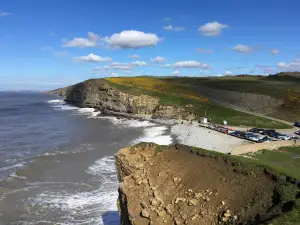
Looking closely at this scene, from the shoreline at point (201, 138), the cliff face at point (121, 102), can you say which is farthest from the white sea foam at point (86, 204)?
the cliff face at point (121, 102)

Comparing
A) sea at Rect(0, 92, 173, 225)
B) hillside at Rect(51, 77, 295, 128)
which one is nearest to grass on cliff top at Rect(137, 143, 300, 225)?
sea at Rect(0, 92, 173, 225)

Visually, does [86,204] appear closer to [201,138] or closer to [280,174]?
[280,174]

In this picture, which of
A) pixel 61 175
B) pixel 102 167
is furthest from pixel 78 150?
pixel 61 175

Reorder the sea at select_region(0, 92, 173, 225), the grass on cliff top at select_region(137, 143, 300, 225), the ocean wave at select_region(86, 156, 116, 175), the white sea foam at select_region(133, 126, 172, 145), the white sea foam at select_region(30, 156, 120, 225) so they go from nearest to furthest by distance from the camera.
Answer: the grass on cliff top at select_region(137, 143, 300, 225) < the white sea foam at select_region(30, 156, 120, 225) < the sea at select_region(0, 92, 173, 225) < the ocean wave at select_region(86, 156, 116, 175) < the white sea foam at select_region(133, 126, 172, 145)

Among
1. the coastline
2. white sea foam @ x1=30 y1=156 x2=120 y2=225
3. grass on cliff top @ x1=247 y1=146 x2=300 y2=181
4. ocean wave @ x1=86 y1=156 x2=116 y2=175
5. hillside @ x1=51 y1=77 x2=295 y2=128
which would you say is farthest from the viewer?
hillside @ x1=51 y1=77 x2=295 y2=128

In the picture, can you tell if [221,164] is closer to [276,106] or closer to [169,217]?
[169,217]

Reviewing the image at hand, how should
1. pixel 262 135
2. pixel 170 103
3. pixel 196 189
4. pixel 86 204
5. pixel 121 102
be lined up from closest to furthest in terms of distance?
pixel 196 189 → pixel 86 204 → pixel 262 135 → pixel 170 103 → pixel 121 102

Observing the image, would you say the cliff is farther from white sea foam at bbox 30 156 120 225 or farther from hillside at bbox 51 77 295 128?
hillside at bbox 51 77 295 128

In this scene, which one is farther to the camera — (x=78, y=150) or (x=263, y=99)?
(x=263, y=99)
